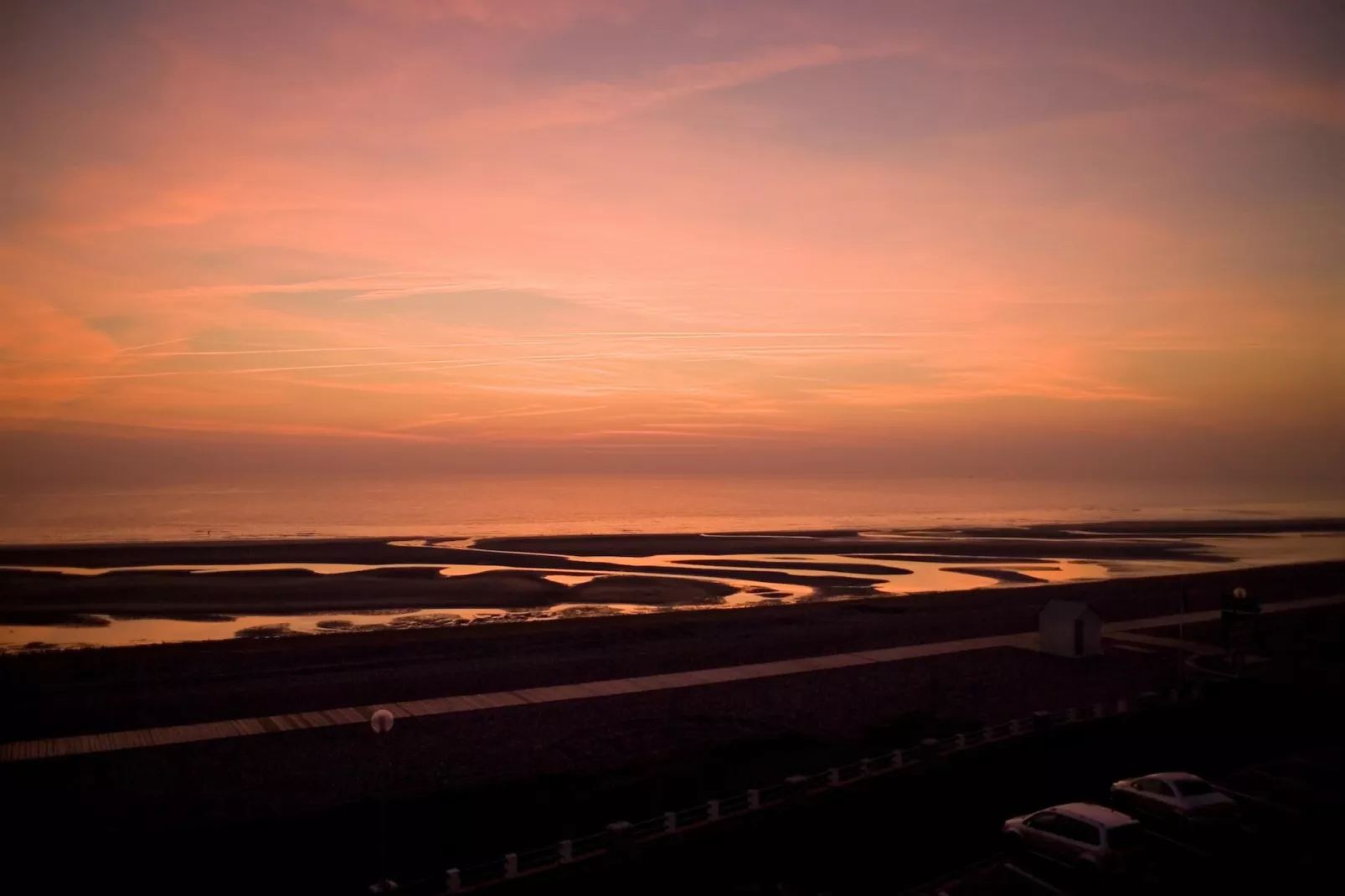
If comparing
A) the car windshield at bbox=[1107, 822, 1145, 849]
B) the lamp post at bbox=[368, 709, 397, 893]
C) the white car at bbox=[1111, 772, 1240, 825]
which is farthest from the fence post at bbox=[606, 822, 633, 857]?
the white car at bbox=[1111, 772, 1240, 825]

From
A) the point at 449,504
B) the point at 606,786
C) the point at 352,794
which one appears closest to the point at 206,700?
the point at 352,794

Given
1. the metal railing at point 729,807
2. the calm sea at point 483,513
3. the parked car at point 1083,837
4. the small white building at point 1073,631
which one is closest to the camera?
the parked car at point 1083,837

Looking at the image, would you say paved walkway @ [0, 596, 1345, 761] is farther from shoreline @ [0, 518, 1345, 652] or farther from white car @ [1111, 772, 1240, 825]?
shoreline @ [0, 518, 1345, 652]

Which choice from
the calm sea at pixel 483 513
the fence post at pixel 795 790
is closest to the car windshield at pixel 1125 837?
the fence post at pixel 795 790

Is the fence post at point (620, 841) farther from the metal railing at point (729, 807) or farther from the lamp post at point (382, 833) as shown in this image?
the lamp post at point (382, 833)

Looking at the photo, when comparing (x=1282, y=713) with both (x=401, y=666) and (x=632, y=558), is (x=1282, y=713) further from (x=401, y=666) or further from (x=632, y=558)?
(x=632, y=558)

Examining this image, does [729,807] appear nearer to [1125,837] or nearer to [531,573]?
[1125,837]
